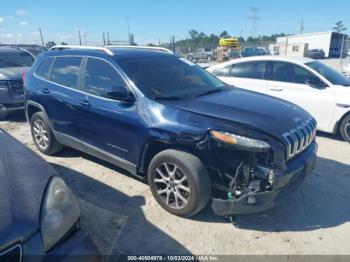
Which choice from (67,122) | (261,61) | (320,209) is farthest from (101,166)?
(261,61)

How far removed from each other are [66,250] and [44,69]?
12.8ft

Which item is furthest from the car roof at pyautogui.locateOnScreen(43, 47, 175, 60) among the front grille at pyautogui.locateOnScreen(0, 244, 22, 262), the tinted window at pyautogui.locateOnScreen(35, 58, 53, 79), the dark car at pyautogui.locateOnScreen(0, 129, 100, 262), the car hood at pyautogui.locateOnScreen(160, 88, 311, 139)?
the front grille at pyautogui.locateOnScreen(0, 244, 22, 262)

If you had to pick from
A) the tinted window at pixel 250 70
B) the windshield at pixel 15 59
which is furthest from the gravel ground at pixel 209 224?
the windshield at pixel 15 59

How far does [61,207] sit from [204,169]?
4.95 feet

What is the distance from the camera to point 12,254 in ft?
5.46

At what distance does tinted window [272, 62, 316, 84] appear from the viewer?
640 cm

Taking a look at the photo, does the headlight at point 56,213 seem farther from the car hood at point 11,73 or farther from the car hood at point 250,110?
the car hood at point 11,73

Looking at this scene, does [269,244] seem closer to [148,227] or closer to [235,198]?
[235,198]

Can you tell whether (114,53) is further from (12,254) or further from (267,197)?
(12,254)

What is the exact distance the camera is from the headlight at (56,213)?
1.89 meters

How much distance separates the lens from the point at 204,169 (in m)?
3.16

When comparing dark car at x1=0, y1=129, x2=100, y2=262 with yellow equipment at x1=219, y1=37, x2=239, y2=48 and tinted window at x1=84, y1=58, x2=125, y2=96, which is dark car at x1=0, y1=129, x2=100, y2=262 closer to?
tinted window at x1=84, y1=58, x2=125, y2=96

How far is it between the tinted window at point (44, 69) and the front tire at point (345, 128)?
540 centimetres

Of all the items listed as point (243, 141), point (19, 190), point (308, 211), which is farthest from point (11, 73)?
point (308, 211)
